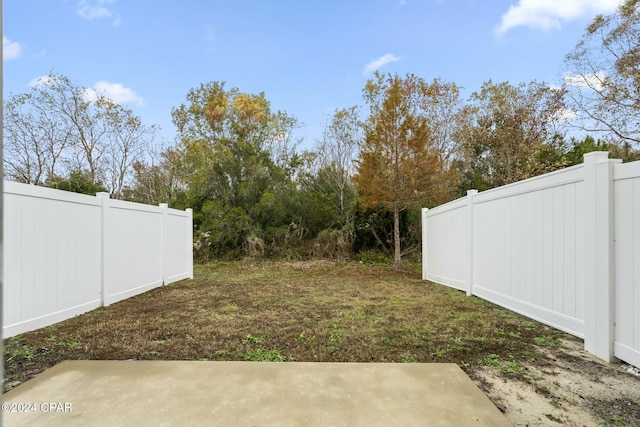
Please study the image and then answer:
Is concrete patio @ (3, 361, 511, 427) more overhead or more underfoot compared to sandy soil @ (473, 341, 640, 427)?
more overhead

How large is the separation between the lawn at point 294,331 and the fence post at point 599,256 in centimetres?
43

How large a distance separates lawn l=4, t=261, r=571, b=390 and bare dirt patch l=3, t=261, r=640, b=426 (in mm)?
11

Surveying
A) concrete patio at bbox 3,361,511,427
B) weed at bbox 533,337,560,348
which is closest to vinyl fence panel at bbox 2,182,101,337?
concrete patio at bbox 3,361,511,427

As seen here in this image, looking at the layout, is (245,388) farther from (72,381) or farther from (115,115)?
(115,115)

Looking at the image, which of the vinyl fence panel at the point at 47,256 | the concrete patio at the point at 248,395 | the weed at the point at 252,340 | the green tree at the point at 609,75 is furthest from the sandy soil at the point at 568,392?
the green tree at the point at 609,75

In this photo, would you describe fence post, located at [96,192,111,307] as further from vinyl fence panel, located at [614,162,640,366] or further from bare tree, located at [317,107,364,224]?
bare tree, located at [317,107,364,224]

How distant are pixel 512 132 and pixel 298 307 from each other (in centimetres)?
956

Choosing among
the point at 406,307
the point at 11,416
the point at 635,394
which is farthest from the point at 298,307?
the point at 635,394

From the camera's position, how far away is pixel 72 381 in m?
2.23

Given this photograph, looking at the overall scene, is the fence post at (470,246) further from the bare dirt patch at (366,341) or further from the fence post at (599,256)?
the fence post at (599,256)

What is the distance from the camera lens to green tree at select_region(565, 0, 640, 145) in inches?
324

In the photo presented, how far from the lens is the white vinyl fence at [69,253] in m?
3.18

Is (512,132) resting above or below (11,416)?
above

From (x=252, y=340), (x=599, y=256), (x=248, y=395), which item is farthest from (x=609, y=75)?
(x=248, y=395)
